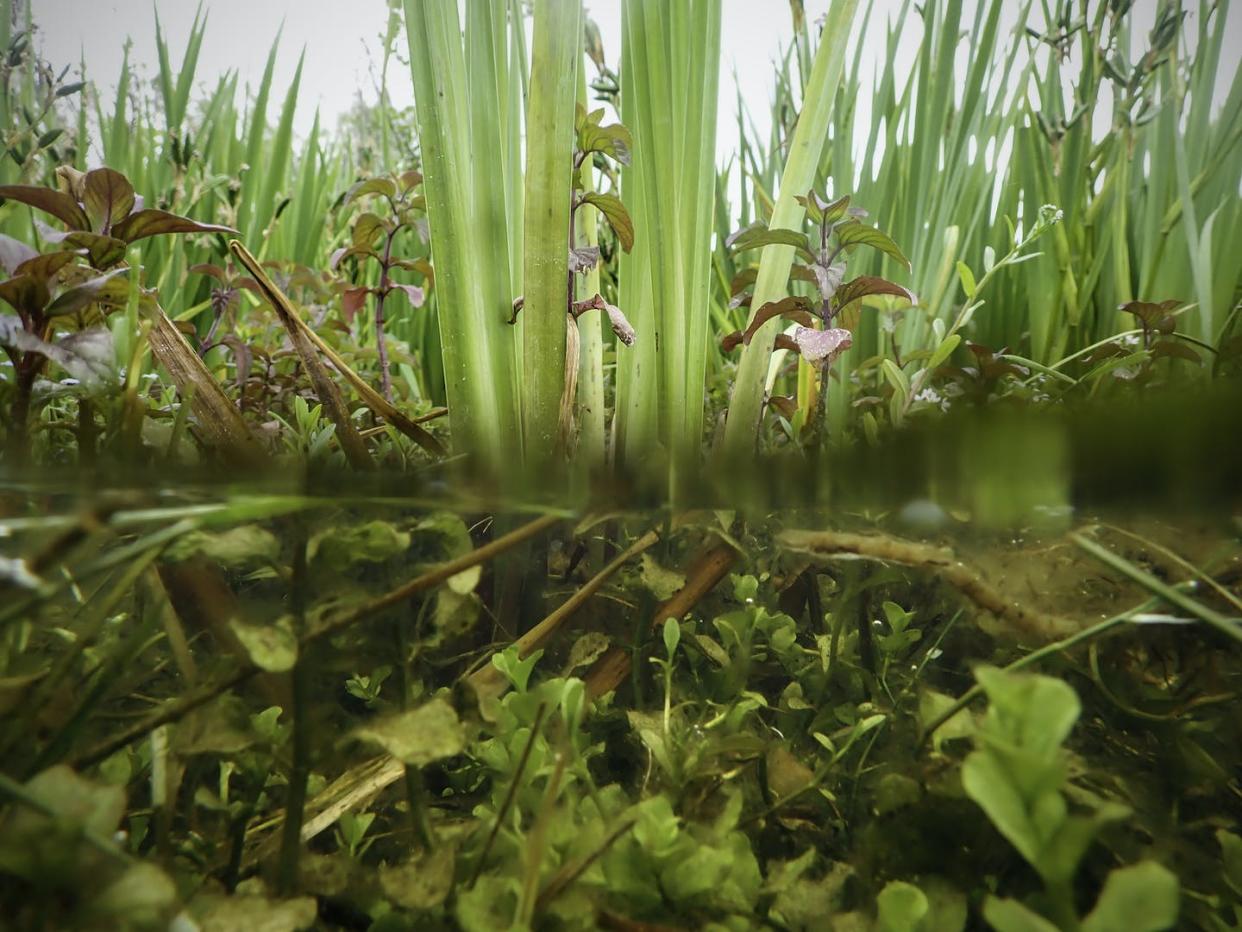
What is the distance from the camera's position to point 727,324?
1.26 m

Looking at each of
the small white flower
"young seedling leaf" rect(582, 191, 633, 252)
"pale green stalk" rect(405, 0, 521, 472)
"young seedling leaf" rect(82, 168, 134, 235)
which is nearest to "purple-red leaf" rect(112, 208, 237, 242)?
"young seedling leaf" rect(82, 168, 134, 235)

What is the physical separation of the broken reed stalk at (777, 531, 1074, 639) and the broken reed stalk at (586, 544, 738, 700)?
1.3 inches

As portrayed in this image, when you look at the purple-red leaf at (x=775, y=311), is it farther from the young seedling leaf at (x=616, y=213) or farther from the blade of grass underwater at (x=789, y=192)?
the young seedling leaf at (x=616, y=213)

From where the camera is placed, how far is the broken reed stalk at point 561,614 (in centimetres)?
31

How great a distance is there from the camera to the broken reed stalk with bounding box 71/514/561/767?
0.87ft

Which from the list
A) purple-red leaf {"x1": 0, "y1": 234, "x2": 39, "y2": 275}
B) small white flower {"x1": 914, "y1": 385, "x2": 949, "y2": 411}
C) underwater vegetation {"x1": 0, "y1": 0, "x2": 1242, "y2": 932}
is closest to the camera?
underwater vegetation {"x1": 0, "y1": 0, "x2": 1242, "y2": 932}

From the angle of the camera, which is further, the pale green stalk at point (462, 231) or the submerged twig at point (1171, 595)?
the pale green stalk at point (462, 231)

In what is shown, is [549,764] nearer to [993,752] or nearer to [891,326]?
[993,752]

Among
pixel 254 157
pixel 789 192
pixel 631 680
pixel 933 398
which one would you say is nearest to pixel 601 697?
pixel 631 680

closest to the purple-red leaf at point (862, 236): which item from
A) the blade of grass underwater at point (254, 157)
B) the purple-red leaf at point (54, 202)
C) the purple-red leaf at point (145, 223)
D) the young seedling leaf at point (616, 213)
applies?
the young seedling leaf at point (616, 213)

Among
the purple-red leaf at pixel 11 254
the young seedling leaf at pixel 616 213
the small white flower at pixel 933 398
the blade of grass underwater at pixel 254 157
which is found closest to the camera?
the purple-red leaf at pixel 11 254

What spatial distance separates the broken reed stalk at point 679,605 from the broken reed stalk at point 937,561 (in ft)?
0.11

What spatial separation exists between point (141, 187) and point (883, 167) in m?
1.43

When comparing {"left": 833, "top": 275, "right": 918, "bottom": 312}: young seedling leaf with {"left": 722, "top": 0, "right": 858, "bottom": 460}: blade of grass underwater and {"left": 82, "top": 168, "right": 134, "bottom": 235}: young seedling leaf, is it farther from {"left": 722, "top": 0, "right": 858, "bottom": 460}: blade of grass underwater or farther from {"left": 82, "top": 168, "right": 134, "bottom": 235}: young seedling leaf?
{"left": 82, "top": 168, "right": 134, "bottom": 235}: young seedling leaf
